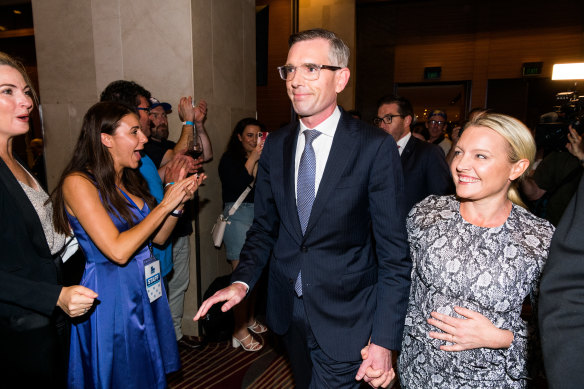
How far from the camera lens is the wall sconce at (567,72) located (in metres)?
Answer: 4.34

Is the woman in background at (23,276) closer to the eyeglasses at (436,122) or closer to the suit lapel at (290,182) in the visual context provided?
the suit lapel at (290,182)

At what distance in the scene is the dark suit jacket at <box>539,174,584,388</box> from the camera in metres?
0.64

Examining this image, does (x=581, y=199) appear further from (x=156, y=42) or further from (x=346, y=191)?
(x=156, y=42)

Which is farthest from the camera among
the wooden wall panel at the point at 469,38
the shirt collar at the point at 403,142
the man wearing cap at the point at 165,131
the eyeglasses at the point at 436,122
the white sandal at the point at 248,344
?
the wooden wall panel at the point at 469,38

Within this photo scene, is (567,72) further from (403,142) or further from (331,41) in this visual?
(331,41)

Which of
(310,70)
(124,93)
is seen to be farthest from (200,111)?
(310,70)

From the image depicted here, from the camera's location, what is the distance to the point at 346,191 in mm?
1379

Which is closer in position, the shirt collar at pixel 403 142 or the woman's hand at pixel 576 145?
the woman's hand at pixel 576 145

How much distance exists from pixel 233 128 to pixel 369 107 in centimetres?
584

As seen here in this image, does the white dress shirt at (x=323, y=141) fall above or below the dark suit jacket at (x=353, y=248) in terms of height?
above

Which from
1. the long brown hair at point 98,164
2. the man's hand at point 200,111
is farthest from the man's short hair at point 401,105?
the long brown hair at point 98,164

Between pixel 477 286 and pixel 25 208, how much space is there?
1788 millimetres

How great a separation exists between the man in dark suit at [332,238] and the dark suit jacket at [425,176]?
67.6 inches

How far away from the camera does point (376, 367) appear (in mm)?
1309
